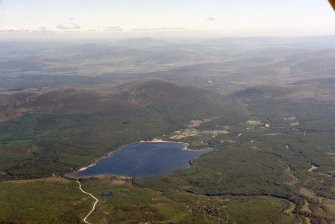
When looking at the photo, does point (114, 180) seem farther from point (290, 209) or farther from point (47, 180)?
point (290, 209)

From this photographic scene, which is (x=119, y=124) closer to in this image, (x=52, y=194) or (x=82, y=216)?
(x=52, y=194)

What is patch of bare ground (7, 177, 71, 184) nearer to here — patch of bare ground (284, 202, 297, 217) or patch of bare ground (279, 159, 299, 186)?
patch of bare ground (284, 202, 297, 217)

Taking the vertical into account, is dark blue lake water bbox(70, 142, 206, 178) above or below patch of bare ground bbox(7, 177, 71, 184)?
below

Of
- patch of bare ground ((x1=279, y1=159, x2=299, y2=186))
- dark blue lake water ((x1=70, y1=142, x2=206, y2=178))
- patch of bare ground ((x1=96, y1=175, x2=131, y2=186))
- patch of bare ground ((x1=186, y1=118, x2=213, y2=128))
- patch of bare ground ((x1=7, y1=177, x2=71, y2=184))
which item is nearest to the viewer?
patch of bare ground ((x1=279, y1=159, x2=299, y2=186))

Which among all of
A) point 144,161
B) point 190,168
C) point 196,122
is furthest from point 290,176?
point 196,122

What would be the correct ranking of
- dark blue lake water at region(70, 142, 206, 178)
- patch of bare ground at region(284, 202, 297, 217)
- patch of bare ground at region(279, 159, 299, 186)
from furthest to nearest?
dark blue lake water at region(70, 142, 206, 178), patch of bare ground at region(279, 159, 299, 186), patch of bare ground at region(284, 202, 297, 217)

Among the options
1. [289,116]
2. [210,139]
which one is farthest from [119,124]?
[289,116]

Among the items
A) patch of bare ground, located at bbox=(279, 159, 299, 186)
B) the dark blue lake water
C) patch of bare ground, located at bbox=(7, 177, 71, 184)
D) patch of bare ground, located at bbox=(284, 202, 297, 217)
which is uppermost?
patch of bare ground, located at bbox=(279, 159, 299, 186)

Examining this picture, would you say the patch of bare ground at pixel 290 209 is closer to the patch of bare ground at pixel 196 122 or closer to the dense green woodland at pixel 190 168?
the dense green woodland at pixel 190 168

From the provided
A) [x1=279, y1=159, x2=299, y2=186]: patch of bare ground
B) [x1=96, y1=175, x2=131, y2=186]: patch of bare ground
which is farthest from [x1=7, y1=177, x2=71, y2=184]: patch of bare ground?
[x1=279, y1=159, x2=299, y2=186]: patch of bare ground
